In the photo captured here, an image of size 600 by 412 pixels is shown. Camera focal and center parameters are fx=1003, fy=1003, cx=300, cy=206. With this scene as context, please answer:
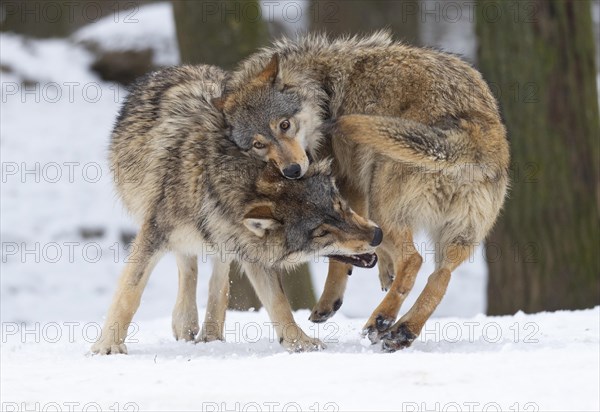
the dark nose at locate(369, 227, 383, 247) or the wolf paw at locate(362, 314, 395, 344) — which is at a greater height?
the dark nose at locate(369, 227, 383, 247)

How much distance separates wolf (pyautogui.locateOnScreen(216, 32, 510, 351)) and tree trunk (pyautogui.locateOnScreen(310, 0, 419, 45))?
9.81 meters

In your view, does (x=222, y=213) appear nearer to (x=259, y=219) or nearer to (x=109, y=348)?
(x=259, y=219)

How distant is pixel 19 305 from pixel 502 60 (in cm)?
683

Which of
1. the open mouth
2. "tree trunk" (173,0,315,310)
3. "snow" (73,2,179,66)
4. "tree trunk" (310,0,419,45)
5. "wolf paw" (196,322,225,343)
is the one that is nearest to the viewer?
the open mouth

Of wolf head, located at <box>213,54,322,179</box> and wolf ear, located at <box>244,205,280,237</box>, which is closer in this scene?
wolf ear, located at <box>244,205,280,237</box>

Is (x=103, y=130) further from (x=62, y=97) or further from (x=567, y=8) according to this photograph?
(x=567, y=8)

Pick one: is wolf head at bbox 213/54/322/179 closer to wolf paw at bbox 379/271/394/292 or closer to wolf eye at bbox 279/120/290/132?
wolf eye at bbox 279/120/290/132

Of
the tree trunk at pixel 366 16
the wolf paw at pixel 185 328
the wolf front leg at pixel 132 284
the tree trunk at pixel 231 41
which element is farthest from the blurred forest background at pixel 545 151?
the tree trunk at pixel 366 16

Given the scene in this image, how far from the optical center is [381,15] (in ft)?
60.1

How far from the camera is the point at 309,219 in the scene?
240 inches

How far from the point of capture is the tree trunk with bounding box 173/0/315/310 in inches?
394

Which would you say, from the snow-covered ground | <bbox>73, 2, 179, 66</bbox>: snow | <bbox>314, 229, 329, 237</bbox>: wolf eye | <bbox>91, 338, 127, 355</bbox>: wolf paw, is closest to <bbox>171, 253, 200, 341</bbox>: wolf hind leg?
the snow-covered ground

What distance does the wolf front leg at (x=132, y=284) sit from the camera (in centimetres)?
638

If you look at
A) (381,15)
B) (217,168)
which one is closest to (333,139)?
(217,168)
